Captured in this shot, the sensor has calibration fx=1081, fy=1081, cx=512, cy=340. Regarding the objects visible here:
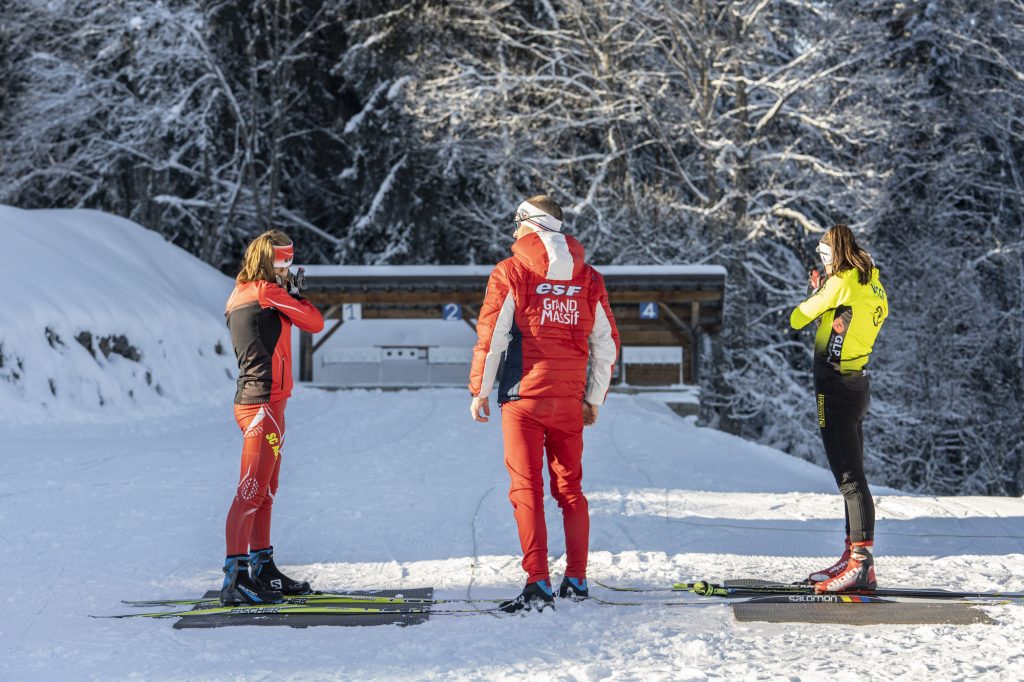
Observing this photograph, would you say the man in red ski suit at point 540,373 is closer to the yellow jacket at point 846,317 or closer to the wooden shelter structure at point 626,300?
the yellow jacket at point 846,317

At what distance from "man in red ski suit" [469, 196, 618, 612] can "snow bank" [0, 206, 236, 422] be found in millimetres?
7902

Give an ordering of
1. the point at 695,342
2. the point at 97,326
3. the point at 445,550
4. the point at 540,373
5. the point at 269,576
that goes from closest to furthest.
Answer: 1. the point at 540,373
2. the point at 269,576
3. the point at 445,550
4. the point at 97,326
5. the point at 695,342

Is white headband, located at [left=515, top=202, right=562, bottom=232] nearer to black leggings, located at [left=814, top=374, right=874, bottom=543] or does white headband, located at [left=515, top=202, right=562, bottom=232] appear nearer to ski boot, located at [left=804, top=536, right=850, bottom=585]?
black leggings, located at [left=814, top=374, right=874, bottom=543]

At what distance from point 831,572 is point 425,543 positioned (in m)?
2.42

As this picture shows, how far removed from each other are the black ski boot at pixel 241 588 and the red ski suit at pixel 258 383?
0.16 ft

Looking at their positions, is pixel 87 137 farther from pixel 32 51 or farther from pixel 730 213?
pixel 730 213

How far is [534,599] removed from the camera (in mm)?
4570

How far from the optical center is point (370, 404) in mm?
14922

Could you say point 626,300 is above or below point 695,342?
above

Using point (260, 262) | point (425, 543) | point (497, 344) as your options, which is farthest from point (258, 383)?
point (425, 543)

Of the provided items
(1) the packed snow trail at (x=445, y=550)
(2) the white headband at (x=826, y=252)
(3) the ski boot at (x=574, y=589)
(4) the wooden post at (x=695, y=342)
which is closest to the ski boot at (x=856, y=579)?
(1) the packed snow trail at (x=445, y=550)

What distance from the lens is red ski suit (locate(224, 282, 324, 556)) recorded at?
15.9 feet

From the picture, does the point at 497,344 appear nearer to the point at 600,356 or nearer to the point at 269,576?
the point at 600,356

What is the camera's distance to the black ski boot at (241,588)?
188 inches
